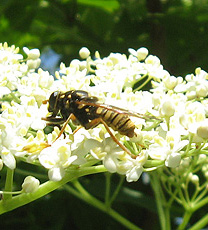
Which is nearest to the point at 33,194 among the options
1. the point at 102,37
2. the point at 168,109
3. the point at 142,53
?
the point at 168,109

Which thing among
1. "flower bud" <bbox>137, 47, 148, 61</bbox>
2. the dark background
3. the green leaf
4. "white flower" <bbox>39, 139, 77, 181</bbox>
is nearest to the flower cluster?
"white flower" <bbox>39, 139, 77, 181</bbox>

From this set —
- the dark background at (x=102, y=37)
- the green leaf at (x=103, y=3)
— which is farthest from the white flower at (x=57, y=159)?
the green leaf at (x=103, y=3)

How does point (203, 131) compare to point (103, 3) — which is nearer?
point (203, 131)

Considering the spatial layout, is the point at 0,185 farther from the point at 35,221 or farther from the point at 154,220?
the point at 154,220

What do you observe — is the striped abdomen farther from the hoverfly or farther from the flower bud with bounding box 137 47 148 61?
the flower bud with bounding box 137 47 148 61

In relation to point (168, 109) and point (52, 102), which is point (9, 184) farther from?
point (168, 109)

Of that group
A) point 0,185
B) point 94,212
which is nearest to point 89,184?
point 94,212
